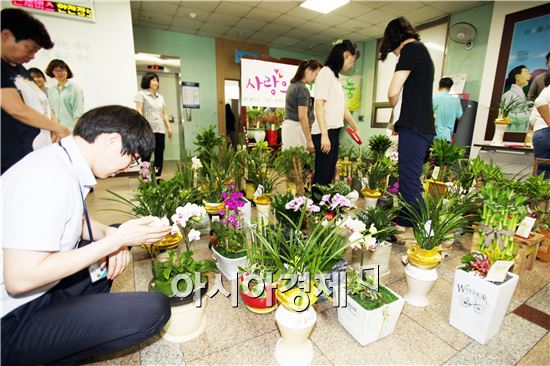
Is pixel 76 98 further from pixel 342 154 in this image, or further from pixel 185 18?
pixel 342 154

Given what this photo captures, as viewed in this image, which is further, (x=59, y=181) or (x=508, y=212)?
(x=508, y=212)

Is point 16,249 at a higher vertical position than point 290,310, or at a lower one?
higher

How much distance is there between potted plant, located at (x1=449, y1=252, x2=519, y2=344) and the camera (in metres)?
1.13

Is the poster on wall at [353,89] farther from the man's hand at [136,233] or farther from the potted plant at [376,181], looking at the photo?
the man's hand at [136,233]

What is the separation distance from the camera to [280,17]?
549 centimetres

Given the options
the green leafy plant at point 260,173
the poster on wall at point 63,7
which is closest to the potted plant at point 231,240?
the green leafy plant at point 260,173

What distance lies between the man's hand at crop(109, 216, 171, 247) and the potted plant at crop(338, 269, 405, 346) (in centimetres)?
85

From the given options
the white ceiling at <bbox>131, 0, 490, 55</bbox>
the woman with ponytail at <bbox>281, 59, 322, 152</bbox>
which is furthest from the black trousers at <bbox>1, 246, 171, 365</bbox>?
the white ceiling at <bbox>131, 0, 490, 55</bbox>

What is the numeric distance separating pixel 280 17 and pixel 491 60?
383 centimetres

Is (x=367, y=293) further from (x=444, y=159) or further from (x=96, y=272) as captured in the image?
(x=444, y=159)

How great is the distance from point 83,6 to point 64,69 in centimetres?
127

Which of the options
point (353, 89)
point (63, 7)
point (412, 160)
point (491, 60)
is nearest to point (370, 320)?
point (412, 160)

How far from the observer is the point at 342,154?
161 inches

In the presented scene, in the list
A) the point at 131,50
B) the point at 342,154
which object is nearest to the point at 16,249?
the point at 342,154
